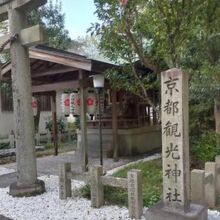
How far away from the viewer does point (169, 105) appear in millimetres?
Result: 4492

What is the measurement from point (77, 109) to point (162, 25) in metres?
3.88

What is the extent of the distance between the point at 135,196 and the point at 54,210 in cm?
153

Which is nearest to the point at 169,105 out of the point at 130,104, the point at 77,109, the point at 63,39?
the point at 77,109

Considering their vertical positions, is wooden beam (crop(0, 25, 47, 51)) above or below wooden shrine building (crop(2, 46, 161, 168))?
above

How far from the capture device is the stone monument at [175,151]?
172 inches

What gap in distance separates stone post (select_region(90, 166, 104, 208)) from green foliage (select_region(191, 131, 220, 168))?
10.5 feet

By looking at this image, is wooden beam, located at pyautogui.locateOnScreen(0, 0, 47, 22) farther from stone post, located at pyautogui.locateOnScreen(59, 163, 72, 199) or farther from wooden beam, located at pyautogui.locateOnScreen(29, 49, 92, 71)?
stone post, located at pyautogui.locateOnScreen(59, 163, 72, 199)

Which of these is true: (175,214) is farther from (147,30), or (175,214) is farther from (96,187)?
(147,30)

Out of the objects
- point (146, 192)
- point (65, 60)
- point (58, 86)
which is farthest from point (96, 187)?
point (58, 86)

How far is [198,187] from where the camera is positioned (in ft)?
17.4

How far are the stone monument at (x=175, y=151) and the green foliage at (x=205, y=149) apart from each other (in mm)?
3371

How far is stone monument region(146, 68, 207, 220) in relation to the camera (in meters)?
4.38

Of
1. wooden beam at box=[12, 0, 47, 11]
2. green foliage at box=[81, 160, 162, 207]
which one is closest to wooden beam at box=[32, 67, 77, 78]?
wooden beam at box=[12, 0, 47, 11]

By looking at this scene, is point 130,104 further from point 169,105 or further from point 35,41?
point 169,105
